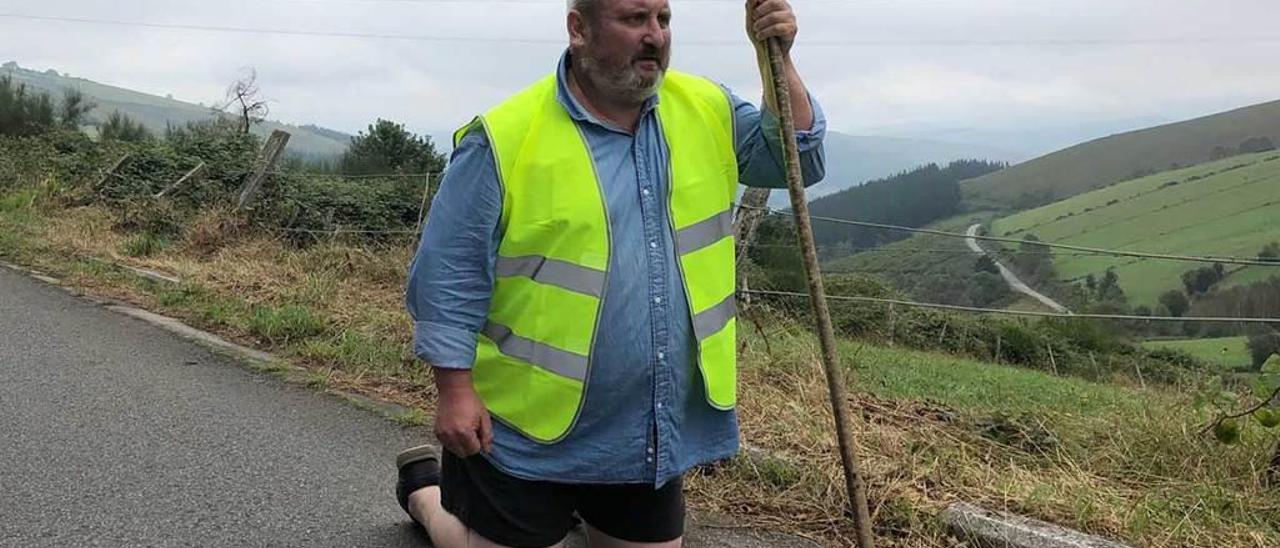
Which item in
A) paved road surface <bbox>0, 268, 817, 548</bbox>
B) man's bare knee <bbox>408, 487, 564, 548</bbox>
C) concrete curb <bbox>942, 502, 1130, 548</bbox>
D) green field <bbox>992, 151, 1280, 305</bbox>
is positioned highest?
man's bare knee <bbox>408, 487, 564, 548</bbox>

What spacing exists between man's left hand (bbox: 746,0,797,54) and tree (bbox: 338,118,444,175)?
99.9ft

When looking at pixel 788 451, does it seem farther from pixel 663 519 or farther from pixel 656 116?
pixel 656 116

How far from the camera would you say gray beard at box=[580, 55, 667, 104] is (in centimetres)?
218

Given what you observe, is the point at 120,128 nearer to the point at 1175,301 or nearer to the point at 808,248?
the point at 1175,301

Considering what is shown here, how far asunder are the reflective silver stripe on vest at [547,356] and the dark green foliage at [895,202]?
5439 mm

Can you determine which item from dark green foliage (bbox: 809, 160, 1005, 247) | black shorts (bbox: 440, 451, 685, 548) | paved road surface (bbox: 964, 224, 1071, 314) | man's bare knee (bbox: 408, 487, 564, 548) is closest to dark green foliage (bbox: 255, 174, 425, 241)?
dark green foliage (bbox: 809, 160, 1005, 247)

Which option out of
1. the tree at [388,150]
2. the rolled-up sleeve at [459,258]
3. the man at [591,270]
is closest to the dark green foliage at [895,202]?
the man at [591,270]

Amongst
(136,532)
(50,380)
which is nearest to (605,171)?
(136,532)

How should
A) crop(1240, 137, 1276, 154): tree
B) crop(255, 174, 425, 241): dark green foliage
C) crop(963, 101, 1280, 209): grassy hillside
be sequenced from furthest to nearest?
crop(1240, 137, 1276, 154): tree < crop(963, 101, 1280, 209): grassy hillside < crop(255, 174, 425, 241): dark green foliage

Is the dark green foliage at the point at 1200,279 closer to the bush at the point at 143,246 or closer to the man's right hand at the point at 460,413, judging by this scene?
the bush at the point at 143,246

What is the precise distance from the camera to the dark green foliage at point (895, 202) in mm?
11297

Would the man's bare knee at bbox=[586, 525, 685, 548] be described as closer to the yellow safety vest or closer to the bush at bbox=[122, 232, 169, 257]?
the yellow safety vest

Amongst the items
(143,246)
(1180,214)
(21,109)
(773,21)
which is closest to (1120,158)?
(1180,214)

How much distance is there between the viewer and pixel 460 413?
2268mm
